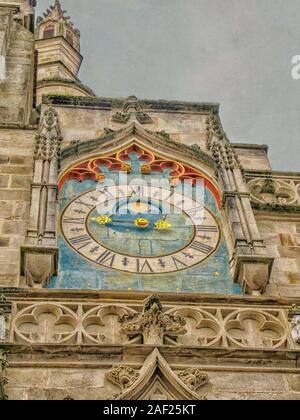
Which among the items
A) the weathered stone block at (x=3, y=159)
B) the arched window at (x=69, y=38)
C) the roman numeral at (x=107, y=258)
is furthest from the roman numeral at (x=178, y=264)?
the arched window at (x=69, y=38)

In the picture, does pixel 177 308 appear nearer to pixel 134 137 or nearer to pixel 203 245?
pixel 203 245

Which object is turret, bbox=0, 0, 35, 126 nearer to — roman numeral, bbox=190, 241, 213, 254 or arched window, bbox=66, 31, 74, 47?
roman numeral, bbox=190, 241, 213, 254

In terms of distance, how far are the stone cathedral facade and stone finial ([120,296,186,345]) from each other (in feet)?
0.06

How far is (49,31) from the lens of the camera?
29734 mm

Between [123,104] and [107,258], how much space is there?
14.0ft

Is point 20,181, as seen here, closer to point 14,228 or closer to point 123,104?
point 14,228

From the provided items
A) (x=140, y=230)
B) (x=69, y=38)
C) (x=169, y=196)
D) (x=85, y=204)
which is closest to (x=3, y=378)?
(x=140, y=230)

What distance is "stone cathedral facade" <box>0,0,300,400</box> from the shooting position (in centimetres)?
980

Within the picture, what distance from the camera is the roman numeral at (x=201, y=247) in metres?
12.4

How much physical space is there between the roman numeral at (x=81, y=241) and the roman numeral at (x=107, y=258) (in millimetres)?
301

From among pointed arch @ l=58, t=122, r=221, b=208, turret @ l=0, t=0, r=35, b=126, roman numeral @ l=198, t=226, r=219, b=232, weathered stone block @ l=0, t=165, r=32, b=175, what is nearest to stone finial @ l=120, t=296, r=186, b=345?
roman numeral @ l=198, t=226, r=219, b=232

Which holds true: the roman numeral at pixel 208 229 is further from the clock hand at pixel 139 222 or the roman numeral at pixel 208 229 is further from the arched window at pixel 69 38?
the arched window at pixel 69 38

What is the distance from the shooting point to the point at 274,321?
423 inches

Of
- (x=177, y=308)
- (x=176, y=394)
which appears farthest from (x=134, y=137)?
(x=176, y=394)
